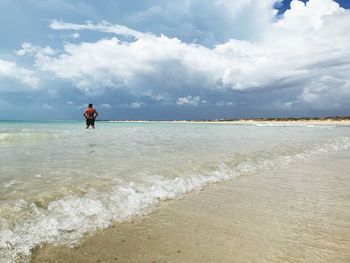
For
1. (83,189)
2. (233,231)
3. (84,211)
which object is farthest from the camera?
(83,189)

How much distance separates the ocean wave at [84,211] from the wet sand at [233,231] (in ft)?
0.78

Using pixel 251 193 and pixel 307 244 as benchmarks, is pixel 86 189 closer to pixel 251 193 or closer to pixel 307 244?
pixel 251 193

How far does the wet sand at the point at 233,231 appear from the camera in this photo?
3.56m

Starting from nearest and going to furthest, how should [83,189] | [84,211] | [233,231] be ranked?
[233,231], [84,211], [83,189]

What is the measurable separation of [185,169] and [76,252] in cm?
514

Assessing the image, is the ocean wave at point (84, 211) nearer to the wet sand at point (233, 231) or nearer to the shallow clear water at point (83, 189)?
the shallow clear water at point (83, 189)

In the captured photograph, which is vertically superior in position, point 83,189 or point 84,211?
point 83,189

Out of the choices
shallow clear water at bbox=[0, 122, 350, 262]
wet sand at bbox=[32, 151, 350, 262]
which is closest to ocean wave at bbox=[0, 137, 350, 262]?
shallow clear water at bbox=[0, 122, 350, 262]

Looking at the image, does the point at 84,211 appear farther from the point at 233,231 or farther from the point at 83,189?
the point at 233,231

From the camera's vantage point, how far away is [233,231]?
170 inches

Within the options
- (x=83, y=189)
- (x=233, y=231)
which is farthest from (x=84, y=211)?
(x=233, y=231)

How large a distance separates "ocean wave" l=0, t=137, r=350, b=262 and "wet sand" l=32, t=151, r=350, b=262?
0.78 feet

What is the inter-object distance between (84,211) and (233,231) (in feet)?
7.47

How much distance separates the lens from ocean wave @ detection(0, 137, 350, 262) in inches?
152
